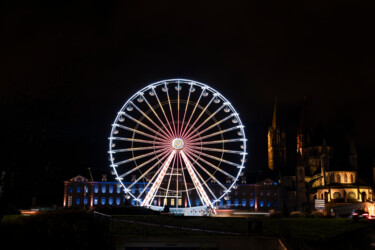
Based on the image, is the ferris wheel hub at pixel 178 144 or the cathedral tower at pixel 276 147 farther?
the cathedral tower at pixel 276 147

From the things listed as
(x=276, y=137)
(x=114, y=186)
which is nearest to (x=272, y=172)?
(x=276, y=137)

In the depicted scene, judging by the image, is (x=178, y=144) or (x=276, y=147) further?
(x=276, y=147)

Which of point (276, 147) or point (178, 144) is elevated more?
point (276, 147)

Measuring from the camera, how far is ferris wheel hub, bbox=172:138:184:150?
165 feet

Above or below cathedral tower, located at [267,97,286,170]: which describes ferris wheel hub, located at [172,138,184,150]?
below

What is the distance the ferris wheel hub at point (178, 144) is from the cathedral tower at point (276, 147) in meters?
92.4

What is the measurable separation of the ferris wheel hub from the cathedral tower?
303ft

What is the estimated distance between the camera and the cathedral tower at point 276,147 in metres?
140

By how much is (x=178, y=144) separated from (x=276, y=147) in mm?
94792

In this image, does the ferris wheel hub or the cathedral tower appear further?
the cathedral tower

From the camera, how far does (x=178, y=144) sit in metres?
50.2

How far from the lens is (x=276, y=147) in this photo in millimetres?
140500

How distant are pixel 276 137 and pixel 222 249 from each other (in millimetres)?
115364

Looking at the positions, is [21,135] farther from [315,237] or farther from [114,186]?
[114,186]
